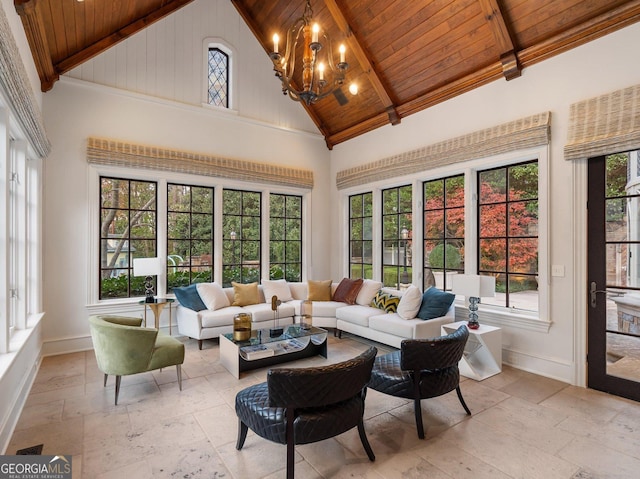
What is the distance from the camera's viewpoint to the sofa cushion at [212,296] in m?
5.03

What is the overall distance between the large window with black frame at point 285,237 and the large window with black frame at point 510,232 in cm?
339

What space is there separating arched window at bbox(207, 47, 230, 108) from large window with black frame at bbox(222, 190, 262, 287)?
1.61 meters

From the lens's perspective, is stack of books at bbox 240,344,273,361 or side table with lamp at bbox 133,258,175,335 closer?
stack of books at bbox 240,344,273,361

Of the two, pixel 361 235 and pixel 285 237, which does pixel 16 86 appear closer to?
pixel 285 237

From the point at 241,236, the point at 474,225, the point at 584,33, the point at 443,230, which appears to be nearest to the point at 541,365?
the point at 474,225

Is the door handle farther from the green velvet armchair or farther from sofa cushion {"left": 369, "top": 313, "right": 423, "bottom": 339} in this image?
the green velvet armchair

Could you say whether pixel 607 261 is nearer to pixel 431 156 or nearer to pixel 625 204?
pixel 625 204

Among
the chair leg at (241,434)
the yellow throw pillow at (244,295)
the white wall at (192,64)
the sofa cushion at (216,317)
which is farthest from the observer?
the yellow throw pillow at (244,295)

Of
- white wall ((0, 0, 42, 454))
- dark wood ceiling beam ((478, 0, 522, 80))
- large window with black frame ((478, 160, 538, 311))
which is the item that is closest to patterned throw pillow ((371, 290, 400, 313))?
large window with black frame ((478, 160, 538, 311))

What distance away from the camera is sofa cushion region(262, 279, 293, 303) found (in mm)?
5742

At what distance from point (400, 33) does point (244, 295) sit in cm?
446

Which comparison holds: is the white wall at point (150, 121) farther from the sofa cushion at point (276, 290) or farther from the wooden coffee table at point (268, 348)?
the wooden coffee table at point (268, 348)

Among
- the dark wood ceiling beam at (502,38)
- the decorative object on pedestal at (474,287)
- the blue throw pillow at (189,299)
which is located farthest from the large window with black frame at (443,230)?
the blue throw pillow at (189,299)

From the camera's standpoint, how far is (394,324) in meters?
4.53
